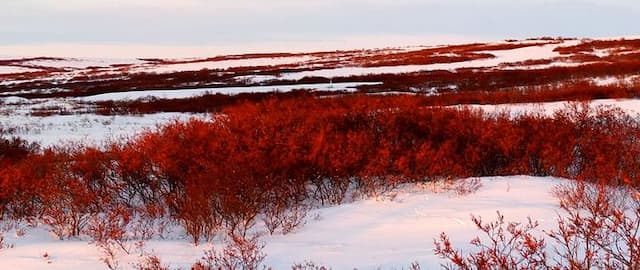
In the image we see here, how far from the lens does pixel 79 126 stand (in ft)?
49.2

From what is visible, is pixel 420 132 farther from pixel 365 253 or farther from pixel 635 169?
pixel 365 253

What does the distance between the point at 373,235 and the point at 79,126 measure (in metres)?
11.4

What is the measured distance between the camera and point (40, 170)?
7453mm

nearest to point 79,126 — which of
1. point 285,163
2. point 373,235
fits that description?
point 285,163

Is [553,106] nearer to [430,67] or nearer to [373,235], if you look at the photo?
[373,235]

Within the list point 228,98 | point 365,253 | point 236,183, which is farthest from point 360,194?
point 228,98

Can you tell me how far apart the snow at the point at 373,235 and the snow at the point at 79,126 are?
6.62m

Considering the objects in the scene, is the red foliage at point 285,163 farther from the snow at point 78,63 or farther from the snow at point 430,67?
the snow at point 78,63

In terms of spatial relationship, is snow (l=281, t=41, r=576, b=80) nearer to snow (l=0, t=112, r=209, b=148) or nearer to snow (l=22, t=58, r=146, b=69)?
snow (l=0, t=112, r=209, b=148)

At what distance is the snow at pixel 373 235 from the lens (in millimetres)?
5074

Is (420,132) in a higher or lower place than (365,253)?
higher

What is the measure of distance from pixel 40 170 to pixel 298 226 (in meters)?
3.50

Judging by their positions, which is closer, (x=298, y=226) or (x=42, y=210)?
(x=298, y=226)

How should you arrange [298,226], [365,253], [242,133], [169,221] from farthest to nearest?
[242,133] → [169,221] → [298,226] → [365,253]
